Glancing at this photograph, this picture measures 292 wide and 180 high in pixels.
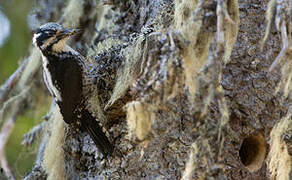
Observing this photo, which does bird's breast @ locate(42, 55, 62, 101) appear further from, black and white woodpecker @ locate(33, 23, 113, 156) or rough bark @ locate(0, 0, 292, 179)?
rough bark @ locate(0, 0, 292, 179)

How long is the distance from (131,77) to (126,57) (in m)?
0.19

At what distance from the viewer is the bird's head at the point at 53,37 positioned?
336cm

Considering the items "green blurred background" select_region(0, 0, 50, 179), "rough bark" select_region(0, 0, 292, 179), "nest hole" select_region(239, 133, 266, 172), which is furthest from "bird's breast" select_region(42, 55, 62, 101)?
"green blurred background" select_region(0, 0, 50, 179)

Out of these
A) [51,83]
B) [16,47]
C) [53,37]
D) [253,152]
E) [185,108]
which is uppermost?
[53,37]

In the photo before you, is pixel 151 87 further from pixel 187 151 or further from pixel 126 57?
pixel 126 57

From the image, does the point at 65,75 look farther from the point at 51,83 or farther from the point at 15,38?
the point at 15,38

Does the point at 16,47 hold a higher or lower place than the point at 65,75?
lower

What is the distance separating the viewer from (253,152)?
9.78 feet

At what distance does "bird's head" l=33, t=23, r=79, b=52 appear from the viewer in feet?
11.0

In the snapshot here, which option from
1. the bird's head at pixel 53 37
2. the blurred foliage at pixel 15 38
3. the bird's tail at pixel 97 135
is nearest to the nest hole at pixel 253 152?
the bird's tail at pixel 97 135

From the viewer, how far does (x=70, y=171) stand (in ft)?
10.3

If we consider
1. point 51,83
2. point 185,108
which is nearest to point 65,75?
point 51,83

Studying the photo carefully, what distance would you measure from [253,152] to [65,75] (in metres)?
1.40

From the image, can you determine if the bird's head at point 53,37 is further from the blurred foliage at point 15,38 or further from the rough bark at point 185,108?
the blurred foliage at point 15,38
